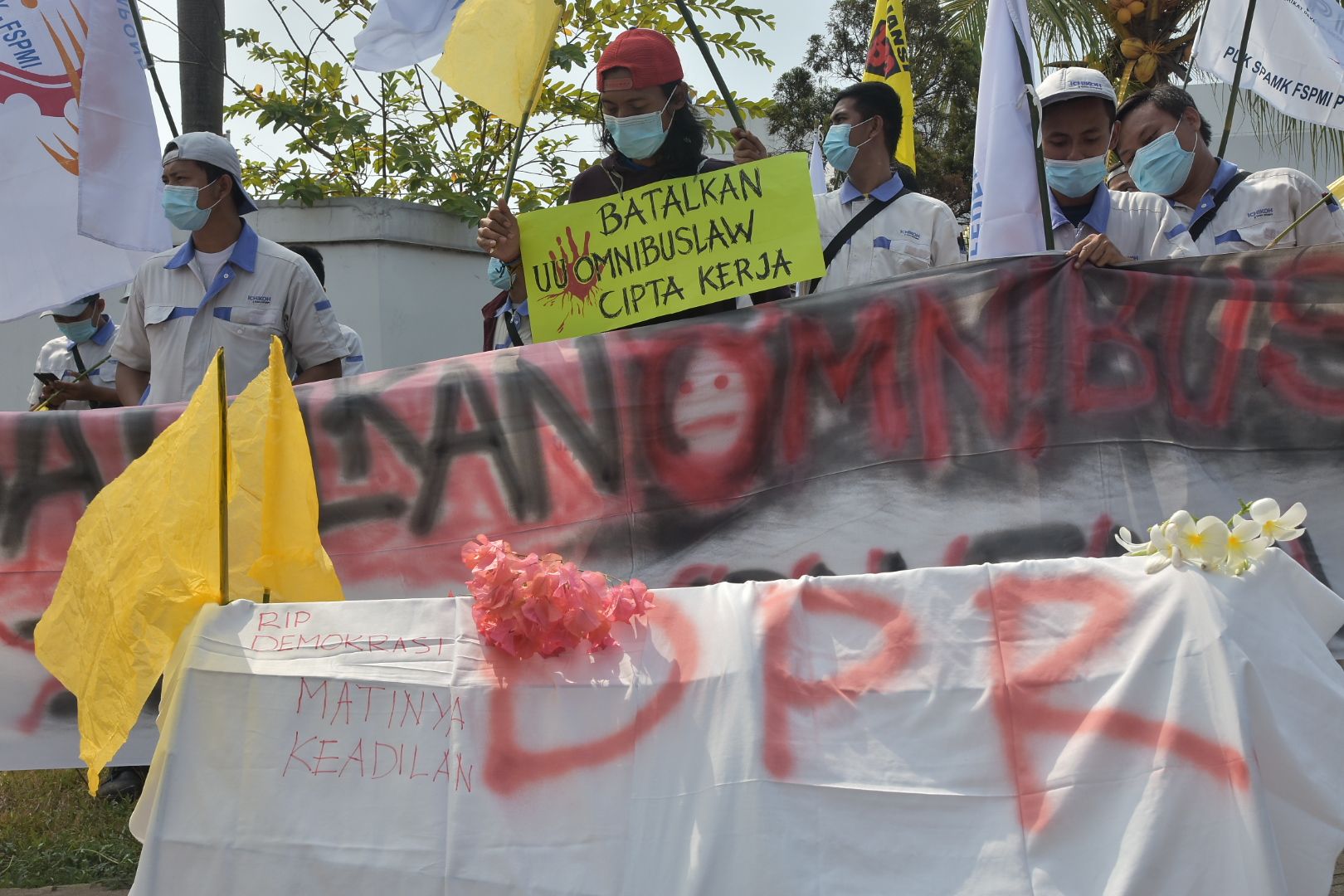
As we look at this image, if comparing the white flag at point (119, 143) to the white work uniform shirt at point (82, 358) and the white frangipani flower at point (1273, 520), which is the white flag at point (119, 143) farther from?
the white frangipani flower at point (1273, 520)

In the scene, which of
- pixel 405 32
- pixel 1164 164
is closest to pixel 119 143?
pixel 405 32

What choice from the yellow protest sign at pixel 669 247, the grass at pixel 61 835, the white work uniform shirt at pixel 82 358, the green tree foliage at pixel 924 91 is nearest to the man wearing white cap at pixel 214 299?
the yellow protest sign at pixel 669 247

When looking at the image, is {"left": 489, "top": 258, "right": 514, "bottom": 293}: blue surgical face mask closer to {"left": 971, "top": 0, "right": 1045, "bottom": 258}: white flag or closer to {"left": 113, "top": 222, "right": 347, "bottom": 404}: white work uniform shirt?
{"left": 113, "top": 222, "right": 347, "bottom": 404}: white work uniform shirt

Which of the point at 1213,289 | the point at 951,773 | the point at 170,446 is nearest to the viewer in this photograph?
the point at 951,773

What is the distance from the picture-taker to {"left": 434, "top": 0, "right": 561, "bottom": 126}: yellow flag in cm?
436

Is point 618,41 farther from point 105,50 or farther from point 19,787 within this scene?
point 19,787

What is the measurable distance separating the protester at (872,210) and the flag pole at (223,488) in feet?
7.76

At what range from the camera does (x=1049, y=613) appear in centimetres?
241

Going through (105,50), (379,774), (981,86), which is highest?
(105,50)

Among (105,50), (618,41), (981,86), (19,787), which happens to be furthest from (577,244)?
(19,787)

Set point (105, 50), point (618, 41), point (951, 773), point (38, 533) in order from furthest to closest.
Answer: point (105, 50), point (618, 41), point (38, 533), point (951, 773)

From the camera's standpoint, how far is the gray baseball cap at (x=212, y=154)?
4.73m

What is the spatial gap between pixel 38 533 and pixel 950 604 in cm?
284

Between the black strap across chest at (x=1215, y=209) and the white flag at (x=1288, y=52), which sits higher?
the white flag at (x=1288, y=52)
